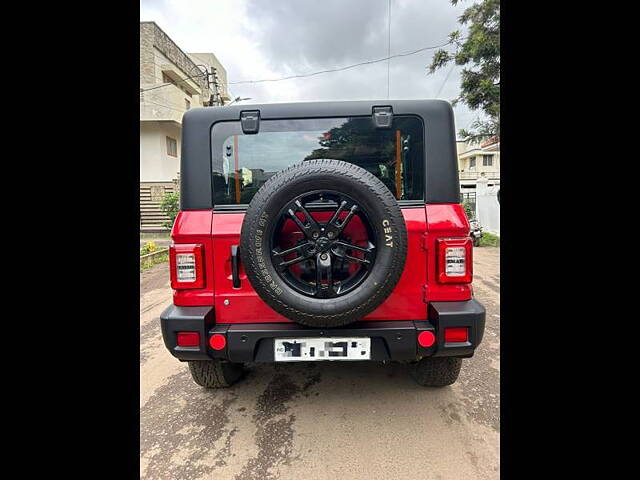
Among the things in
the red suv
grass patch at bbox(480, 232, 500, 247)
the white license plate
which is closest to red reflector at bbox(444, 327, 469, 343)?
the red suv

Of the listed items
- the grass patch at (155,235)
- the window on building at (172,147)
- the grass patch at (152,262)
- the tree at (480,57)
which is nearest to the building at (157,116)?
the window on building at (172,147)

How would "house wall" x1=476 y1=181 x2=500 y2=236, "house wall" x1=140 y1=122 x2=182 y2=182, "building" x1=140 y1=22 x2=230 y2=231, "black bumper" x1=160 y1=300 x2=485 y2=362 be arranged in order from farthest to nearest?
1. "house wall" x1=140 y1=122 x2=182 y2=182
2. "building" x1=140 y1=22 x2=230 y2=231
3. "house wall" x1=476 y1=181 x2=500 y2=236
4. "black bumper" x1=160 y1=300 x2=485 y2=362

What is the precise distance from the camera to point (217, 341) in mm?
1915

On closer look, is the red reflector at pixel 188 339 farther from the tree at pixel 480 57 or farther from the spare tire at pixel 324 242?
the tree at pixel 480 57

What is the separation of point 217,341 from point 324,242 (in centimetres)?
84

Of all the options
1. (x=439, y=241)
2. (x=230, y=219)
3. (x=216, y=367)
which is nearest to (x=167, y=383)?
(x=216, y=367)

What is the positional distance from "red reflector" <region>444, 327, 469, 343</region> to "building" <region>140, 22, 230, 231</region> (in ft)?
42.7

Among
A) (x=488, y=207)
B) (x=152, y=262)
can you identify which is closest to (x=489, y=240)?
(x=488, y=207)

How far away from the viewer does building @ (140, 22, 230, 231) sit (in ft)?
44.1

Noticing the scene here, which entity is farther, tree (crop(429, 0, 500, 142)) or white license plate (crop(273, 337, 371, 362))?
tree (crop(429, 0, 500, 142))

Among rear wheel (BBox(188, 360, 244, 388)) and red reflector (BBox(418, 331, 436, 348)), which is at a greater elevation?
red reflector (BBox(418, 331, 436, 348))

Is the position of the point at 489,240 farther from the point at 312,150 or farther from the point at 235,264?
the point at 235,264

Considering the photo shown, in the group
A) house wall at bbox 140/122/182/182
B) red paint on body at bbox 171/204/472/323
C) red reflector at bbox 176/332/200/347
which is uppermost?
house wall at bbox 140/122/182/182

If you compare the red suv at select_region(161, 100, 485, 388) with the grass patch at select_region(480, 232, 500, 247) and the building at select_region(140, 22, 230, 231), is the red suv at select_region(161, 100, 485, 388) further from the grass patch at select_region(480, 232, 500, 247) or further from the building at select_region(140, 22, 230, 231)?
the building at select_region(140, 22, 230, 231)
